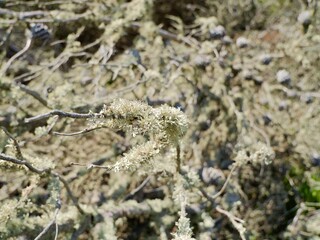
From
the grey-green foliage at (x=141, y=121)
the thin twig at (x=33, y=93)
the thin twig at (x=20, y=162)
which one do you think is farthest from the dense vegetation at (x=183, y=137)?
the grey-green foliage at (x=141, y=121)

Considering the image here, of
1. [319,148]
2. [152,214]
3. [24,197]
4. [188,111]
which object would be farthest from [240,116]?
[24,197]

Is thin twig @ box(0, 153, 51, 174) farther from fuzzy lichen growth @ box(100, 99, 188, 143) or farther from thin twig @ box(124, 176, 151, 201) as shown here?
thin twig @ box(124, 176, 151, 201)

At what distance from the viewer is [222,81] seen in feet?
7.22

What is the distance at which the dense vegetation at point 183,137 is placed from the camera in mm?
1655

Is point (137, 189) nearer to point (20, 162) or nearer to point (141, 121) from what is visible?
point (20, 162)

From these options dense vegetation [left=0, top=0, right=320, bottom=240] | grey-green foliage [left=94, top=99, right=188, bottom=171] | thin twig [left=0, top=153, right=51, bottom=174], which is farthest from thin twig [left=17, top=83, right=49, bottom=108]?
grey-green foliage [left=94, top=99, right=188, bottom=171]

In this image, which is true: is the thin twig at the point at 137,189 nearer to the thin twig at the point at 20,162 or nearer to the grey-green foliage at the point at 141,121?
the thin twig at the point at 20,162

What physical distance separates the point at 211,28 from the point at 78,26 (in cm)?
87

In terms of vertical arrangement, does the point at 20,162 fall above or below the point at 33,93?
above

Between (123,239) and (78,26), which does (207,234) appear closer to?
(123,239)

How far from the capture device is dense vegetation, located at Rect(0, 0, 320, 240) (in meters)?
1.66

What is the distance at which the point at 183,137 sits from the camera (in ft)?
5.25

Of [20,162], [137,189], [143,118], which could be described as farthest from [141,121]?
[137,189]

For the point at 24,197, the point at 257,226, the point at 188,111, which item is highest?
the point at 24,197
